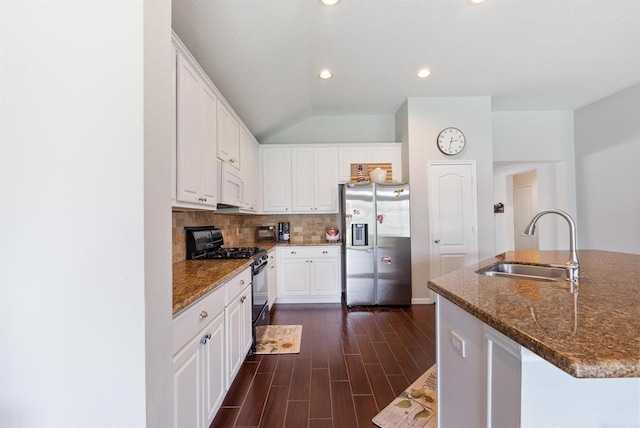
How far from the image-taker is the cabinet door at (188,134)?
5.53 ft

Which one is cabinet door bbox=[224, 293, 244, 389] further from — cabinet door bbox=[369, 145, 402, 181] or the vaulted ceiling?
cabinet door bbox=[369, 145, 402, 181]

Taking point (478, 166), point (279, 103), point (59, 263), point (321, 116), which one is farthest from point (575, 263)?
point (321, 116)

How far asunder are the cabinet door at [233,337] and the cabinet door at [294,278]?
5.66 ft

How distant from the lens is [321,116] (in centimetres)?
445

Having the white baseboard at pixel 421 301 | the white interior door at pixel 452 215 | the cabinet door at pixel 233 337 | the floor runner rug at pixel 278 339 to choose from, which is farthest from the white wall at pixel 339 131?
the cabinet door at pixel 233 337

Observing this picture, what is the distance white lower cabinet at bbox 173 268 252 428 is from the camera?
1.13 meters

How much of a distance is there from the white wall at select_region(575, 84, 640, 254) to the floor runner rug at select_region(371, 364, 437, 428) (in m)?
3.80

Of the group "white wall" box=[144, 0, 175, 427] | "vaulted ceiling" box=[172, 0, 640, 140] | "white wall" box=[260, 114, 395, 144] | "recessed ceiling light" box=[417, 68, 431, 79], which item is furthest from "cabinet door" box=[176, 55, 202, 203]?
"white wall" box=[260, 114, 395, 144]

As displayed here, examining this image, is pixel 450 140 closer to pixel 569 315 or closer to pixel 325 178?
pixel 325 178

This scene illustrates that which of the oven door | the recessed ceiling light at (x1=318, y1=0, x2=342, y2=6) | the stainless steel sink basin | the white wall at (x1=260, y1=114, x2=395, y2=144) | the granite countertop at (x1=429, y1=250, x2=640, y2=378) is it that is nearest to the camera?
the granite countertop at (x1=429, y1=250, x2=640, y2=378)

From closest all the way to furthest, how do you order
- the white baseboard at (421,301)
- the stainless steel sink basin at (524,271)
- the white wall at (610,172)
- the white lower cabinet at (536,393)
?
the white lower cabinet at (536,393) → the stainless steel sink basin at (524,271) → the white wall at (610,172) → the white baseboard at (421,301)

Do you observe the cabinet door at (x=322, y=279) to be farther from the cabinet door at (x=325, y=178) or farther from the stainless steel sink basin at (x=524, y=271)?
the stainless steel sink basin at (x=524, y=271)

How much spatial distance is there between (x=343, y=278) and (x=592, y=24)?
3636 millimetres

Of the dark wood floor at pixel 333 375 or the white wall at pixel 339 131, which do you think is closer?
the dark wood floor at pixel 333 375
